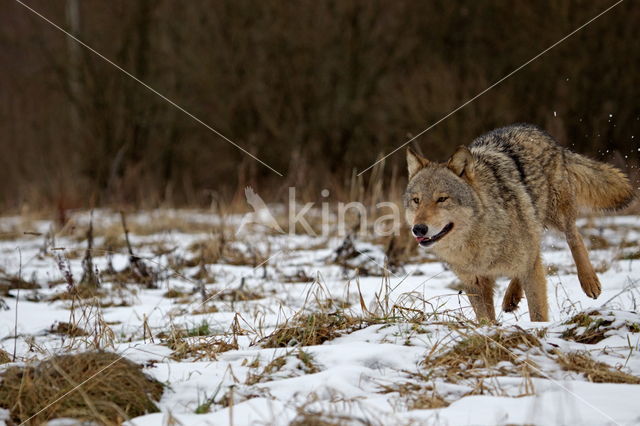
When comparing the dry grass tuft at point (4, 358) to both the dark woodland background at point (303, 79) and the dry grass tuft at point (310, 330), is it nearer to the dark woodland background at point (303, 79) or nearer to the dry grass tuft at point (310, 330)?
the dry grass tuft at point (310, 330)

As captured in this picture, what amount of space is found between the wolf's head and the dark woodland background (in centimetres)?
924

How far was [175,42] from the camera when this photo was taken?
1694 centimetres

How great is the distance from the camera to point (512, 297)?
549 centimetres

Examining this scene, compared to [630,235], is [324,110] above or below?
above

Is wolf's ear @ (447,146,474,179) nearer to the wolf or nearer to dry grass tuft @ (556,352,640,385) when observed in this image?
the wolf

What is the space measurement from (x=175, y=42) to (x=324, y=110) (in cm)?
450

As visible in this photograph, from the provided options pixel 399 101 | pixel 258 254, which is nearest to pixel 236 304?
pixel 258 254

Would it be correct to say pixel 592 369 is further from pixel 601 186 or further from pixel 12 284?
pixel 12 284

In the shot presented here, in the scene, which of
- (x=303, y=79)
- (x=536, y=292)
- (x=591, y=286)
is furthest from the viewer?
(x=303, y=79)

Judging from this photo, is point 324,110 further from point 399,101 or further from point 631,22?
point 631,22

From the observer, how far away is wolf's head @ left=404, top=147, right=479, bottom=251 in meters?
4.71

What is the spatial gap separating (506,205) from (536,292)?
71 centimetres

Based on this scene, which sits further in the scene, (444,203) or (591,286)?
(591,286)

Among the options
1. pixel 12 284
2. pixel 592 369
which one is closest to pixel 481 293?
pixel 592 369
